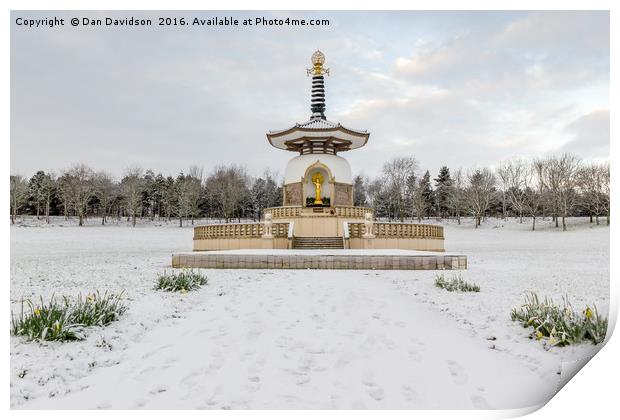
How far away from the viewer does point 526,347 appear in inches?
181

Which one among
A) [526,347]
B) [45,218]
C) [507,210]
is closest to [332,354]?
[526,347]

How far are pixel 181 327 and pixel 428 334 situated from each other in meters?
3.75

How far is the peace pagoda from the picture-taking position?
1850 centimetres

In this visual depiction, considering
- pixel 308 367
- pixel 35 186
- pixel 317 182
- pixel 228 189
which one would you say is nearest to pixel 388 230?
pixel 317 182

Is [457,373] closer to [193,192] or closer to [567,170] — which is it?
[567,170]

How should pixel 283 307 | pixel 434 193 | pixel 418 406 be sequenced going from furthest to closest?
pixel 434 193 < pixel 283 307 < pixel 418 406

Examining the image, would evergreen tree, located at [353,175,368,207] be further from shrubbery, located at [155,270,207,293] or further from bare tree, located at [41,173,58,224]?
shrubbery, located at [155,270,207,293]

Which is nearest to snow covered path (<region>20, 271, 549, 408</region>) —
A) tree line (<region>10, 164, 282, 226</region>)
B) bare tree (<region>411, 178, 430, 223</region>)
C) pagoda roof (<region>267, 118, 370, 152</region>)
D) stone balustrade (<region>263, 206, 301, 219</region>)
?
stone balustrade (<region>263, 206, 301, 219</region>)

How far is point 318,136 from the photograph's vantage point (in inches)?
940

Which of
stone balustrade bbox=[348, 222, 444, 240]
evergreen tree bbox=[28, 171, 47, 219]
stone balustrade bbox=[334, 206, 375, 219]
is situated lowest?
stone balustrade bbox=[348, 222, 444, 240]

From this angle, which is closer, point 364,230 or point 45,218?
point 364,230

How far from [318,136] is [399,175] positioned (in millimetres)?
29646

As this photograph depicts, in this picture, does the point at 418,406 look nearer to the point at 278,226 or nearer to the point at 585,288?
the point at 585,288

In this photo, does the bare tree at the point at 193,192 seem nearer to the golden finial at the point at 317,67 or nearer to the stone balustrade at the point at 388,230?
the golden finial at the point at 317,67
